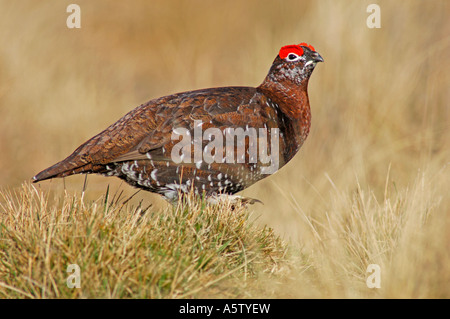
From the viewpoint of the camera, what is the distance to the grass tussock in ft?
10.9

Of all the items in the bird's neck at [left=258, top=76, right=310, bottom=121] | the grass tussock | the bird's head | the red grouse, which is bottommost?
the grass tussock

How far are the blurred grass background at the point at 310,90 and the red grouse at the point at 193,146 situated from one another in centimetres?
51

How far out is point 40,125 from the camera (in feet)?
30.1

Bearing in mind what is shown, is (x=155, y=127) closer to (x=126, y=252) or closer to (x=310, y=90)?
(x=126, y=252)

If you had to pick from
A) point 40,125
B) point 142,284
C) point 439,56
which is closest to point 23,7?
point 40,125

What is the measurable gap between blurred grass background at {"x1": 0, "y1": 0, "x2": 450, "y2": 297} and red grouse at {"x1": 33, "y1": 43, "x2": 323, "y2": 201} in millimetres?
506

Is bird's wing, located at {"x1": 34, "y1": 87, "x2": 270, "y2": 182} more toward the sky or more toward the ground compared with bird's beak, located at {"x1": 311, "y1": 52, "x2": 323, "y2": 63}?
more toward the ground

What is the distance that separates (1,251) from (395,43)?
521cm

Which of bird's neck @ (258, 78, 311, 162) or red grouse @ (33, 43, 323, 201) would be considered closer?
red grouse @ (33, 43, 323, 201)

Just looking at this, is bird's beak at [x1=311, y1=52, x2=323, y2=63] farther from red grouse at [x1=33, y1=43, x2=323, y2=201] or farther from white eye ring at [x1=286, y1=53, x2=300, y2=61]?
red grouse at [x1=33, y1=43, x2=323, y2=201]

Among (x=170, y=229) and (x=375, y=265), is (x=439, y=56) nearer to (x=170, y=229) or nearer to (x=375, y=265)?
(x=375, y=265)

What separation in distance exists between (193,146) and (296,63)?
4.72ft

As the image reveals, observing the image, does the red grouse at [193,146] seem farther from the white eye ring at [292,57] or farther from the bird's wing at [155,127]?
the white eye ring at [292,57]

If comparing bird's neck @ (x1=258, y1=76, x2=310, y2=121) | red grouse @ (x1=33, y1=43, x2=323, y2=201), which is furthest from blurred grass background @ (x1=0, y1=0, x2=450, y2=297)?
bird's neck @ (x1=258, y1=76, x2=310, y2=121)
